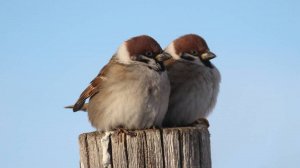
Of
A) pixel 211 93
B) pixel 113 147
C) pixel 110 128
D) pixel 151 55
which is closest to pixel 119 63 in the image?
pixel 151 55

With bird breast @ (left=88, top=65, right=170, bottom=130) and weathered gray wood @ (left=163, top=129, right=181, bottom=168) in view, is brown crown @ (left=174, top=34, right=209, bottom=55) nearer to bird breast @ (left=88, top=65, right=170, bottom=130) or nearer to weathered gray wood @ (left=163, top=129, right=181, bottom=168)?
bird breast @ (left=88, top=65, right=170, bottom=130)

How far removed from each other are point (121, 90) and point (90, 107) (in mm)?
700

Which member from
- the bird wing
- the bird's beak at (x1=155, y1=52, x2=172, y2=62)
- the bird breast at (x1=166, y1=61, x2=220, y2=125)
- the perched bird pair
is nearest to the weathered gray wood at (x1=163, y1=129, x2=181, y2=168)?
the perched bird pair

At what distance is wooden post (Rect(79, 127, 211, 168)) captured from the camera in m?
4.44

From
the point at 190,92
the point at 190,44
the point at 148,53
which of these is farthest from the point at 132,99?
the point at 190,44

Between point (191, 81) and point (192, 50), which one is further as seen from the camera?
point (192, 50)

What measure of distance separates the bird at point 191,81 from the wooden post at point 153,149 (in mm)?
1968

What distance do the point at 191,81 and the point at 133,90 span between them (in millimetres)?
1237

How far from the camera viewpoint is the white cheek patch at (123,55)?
627 centimetres

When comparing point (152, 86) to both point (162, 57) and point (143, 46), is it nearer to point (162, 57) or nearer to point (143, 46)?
point (162, 57)

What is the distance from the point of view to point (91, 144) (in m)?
4.82

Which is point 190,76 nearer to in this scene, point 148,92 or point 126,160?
point 148,92

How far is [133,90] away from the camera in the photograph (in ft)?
19.3

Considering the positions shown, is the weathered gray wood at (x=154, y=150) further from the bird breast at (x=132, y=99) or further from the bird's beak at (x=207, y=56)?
the bird's beak at (x=207, y=56)
